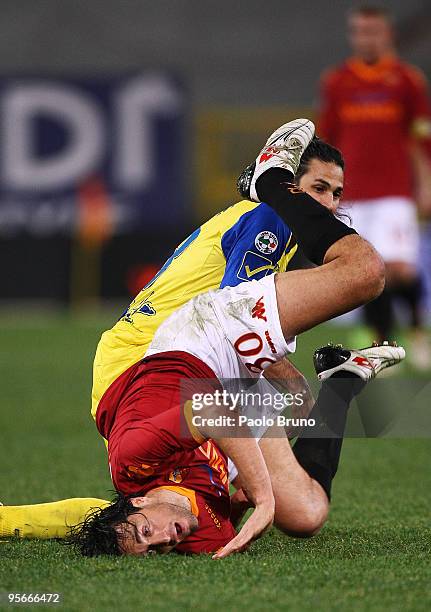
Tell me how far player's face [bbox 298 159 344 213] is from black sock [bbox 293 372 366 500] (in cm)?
56

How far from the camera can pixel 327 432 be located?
347 cm

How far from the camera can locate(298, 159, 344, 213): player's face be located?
11.7 ft

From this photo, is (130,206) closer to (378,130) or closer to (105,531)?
(378,130)

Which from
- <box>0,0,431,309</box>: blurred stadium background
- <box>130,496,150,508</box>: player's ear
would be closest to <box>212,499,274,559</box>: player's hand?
<box>130,496,150,508</box>: player's ear

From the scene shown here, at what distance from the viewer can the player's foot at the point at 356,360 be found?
10.9 ft

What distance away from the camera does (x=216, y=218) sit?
3719 mm

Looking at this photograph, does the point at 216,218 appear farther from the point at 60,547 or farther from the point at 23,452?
the point at 23,452

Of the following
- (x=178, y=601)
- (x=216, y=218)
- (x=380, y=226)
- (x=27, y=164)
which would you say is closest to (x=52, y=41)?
(x=27, y=164)

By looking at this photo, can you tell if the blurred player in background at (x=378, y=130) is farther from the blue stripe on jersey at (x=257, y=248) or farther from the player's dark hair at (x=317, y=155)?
the blue stripe on jersey at (x=257, y=248)

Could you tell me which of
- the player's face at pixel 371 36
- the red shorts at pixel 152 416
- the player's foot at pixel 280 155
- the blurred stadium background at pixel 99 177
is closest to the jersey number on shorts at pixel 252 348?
the red shorts at pixel 152 416

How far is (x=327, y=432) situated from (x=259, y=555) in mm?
505

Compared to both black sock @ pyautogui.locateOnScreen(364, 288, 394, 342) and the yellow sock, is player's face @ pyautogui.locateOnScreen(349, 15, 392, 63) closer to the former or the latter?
black sock @ pyautogui.locateOnScreen(364, 288, 394, 342)

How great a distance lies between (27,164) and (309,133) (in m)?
9.28

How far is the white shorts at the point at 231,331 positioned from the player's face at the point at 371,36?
4136mm
